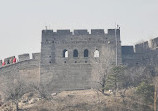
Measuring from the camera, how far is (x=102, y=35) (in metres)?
40.9

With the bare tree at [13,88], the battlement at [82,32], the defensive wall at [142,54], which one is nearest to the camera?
the bare tree at [13,88]

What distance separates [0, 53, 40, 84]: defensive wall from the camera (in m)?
41.0

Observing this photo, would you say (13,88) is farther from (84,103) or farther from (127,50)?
(127,50)

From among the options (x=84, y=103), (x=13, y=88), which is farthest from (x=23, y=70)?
(x=84, y=103)

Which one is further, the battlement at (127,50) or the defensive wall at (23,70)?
the battlement at (127,50)

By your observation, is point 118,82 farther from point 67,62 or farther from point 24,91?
point 24,91

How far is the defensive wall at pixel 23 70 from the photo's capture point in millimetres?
41000

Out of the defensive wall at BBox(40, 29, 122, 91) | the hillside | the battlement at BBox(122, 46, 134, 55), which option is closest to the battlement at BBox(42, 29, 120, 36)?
the defensive wall at BBox(40, 29, 122, 91)

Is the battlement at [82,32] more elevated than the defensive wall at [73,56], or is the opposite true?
the battlement at [82,32]

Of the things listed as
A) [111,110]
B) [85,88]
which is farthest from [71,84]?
[111,110]

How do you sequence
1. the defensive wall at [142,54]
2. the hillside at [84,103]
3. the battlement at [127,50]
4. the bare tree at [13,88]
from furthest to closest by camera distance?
the battlement at [127,50]
the defensive wall at [142,54]
the bare tree at [13,88]
the hillside at [84,103]

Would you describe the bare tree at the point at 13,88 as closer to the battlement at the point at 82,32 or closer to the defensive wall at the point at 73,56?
the defensive wall at the point at 73,56

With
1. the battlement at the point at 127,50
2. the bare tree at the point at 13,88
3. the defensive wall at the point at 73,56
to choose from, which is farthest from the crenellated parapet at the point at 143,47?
the bare tree at the point at 13,88

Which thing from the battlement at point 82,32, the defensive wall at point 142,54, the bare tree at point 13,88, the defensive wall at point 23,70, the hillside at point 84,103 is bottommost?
the hillside at point 84,103
